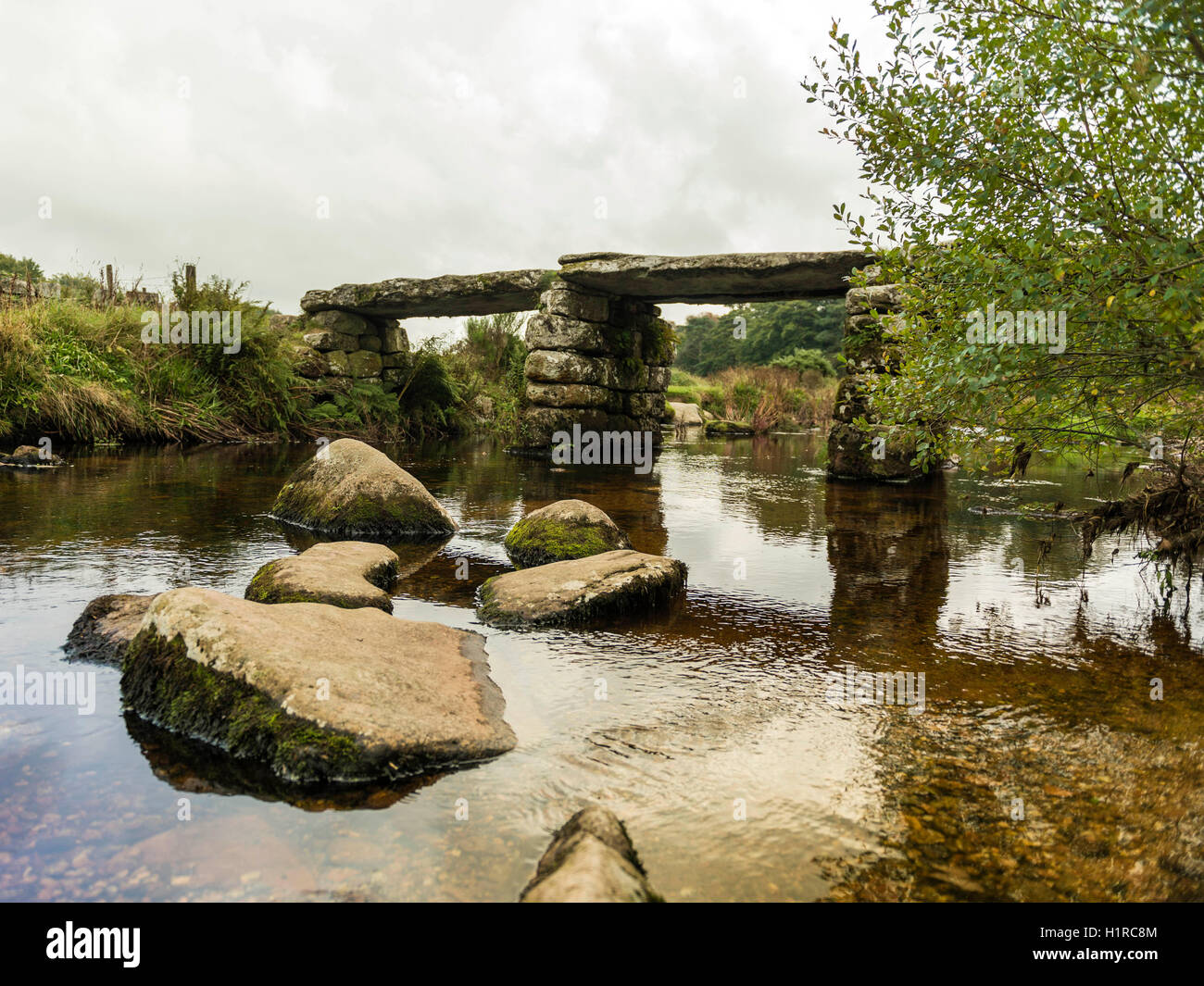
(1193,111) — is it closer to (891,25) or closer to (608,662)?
(891,25)

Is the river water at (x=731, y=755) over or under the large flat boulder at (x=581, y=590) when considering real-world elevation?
under

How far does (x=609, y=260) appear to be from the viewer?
532 inches

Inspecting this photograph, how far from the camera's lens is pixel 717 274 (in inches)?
500

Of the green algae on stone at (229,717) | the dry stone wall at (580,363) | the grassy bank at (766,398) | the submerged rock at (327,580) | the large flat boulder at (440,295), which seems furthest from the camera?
the grassy bank at (766,398)

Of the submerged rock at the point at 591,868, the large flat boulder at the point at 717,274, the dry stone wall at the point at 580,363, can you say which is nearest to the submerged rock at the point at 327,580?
the submerged rock at the point at 591,868

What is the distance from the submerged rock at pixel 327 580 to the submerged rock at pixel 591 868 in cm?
256

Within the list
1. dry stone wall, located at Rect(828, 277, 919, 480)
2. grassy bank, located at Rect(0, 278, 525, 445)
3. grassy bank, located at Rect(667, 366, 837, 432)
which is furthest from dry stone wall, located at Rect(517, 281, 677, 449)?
grassy bank, located at Rect(667, 366, 837, 432)

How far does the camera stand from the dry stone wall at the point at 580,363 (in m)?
14.6

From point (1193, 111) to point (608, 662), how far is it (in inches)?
134

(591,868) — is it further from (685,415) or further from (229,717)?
(685,415)

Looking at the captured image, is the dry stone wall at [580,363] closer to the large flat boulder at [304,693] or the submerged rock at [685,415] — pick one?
the submerged rock at [685,415]
